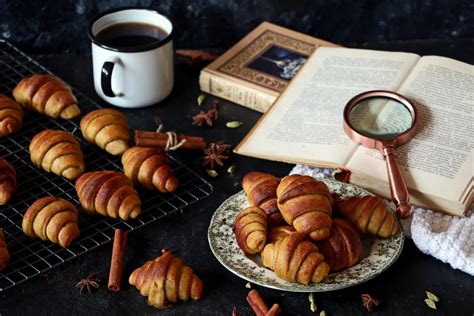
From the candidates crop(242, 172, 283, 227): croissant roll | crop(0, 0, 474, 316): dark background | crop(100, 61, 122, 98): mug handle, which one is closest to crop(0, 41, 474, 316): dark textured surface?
crop(0, 0, 474, 316): dark background

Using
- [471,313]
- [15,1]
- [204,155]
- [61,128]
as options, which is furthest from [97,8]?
[471,313]

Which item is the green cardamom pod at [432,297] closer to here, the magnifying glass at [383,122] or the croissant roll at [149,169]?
the magnifying glass at [383,122]

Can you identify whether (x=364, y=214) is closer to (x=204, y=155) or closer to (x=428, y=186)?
(x=428, y=186)

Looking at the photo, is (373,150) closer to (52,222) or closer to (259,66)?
(259,66)

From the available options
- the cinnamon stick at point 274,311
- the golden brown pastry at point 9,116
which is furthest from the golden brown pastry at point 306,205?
the golden brown pastry at point 9,116

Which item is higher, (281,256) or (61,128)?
(281,256)

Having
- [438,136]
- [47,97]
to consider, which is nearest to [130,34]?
[47,97]

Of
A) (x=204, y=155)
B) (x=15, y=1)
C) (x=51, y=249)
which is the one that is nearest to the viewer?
(x=51, y=249)

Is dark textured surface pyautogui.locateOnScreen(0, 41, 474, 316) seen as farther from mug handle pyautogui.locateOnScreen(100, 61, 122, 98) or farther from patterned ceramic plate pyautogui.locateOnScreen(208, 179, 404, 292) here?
mug handle pyautogui.locateOnScreen(100, 61, 122, 98)
